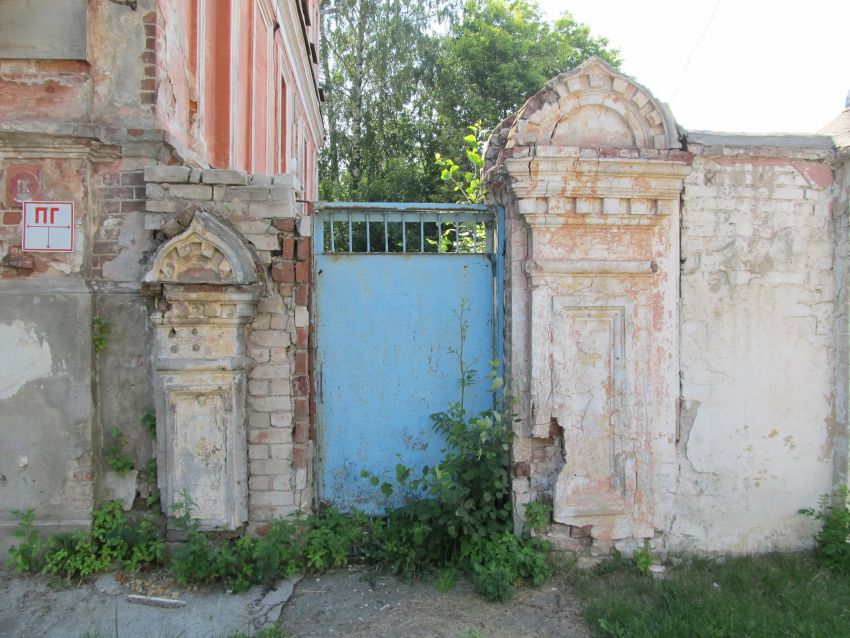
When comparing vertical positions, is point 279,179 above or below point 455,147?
below

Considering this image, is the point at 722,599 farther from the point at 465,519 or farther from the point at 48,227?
the point at 48,227

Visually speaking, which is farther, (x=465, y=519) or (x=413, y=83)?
(x=413, y=83)

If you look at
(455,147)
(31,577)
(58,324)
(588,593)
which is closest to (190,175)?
(58,324)

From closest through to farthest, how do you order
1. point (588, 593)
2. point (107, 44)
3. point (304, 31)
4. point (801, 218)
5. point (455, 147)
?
point (588, 593) < point (107, 44) < point (801, 218) < point (304, 31) < point (455, 147)

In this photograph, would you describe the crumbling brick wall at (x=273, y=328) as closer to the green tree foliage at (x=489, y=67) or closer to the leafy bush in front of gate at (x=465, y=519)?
the leafy bush in front of gate at (x=465, y=519)

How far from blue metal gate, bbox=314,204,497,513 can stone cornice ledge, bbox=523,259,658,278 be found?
43cm

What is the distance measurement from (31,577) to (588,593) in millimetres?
2986

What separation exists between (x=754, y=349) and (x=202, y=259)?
3327mm

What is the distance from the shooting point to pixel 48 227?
3463 mm

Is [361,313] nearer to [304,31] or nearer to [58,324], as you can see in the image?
[58,324]

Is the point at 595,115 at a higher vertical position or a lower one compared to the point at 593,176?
higher

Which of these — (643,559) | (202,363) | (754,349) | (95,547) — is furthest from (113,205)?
(754,349)

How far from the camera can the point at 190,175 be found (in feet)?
11.5

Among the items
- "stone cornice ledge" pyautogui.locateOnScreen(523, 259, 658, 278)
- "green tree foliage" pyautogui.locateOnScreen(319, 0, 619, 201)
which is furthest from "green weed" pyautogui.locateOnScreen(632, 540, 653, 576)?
"green tree foliage" pyautogui.locateOnScreen(319, 0, 619, 201)
